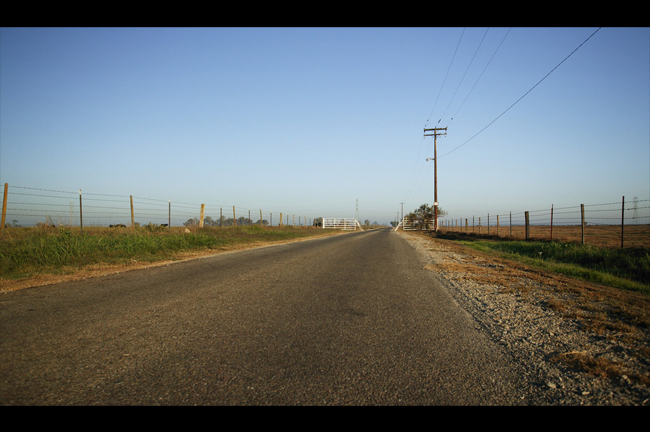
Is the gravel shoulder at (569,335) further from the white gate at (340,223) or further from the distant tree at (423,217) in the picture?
the white gate at (340,223)

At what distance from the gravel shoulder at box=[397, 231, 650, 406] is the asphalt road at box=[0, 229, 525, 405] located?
9.0 inches

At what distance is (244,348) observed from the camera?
310 centimetres

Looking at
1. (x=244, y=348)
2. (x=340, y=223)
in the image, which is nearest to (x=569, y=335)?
(x=244, y=348)

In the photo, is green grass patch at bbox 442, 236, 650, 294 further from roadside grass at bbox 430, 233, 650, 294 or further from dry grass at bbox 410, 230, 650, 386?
dry grass at bbox 410, 230, 650, 386

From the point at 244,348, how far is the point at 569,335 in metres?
3.24

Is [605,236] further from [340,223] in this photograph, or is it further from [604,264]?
[340,223]

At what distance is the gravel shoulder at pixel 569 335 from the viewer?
234 cm

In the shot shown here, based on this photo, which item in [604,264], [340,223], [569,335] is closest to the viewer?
[569,335]

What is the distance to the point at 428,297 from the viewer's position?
5.34 meters

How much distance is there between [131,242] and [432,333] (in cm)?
1039

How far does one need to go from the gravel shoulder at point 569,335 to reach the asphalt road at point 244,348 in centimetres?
23

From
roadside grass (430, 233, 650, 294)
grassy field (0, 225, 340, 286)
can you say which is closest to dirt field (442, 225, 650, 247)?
roadside grass (430, 233, 650, 294)

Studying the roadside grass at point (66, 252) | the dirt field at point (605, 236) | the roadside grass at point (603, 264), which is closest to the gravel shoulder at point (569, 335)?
the roadside grass at point (603, 264)
